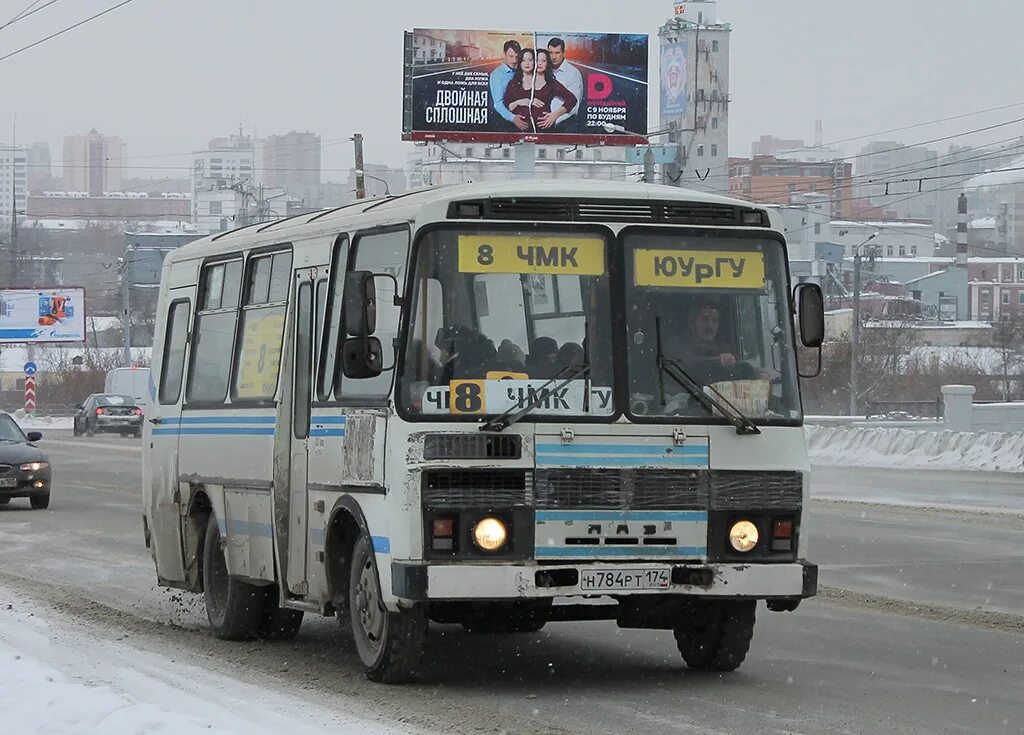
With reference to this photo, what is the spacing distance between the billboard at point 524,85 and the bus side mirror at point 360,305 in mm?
53886

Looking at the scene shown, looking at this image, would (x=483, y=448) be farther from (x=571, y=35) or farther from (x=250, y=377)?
(x=571, y=35)

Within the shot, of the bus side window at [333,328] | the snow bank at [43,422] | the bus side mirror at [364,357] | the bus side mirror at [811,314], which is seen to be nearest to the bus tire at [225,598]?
the bus side window at [333,328]

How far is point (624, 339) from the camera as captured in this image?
930cm

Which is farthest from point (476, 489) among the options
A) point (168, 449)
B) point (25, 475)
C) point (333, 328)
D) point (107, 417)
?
point (107, 417)

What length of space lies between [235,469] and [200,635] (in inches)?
53.0

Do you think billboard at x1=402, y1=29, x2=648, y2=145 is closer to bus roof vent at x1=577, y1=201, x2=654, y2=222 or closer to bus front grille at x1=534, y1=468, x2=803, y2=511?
bus roof vent at x1=577, y1=201, x2=654, y2=222

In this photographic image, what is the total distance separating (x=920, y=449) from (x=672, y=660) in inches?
1085

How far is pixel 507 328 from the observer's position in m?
9.20

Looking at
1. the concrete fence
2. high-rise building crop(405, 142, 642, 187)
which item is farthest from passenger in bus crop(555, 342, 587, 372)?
high-rise building crop(405, 142, 642, 187)

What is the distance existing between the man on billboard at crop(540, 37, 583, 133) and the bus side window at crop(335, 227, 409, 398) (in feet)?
178

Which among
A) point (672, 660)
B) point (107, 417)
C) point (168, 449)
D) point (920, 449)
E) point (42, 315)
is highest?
point (42, 315)

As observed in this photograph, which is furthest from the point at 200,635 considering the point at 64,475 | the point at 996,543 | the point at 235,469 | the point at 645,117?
the point at 645,117

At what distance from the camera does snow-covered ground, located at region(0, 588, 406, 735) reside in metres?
7.50

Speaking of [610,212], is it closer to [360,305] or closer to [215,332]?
[360,305]
